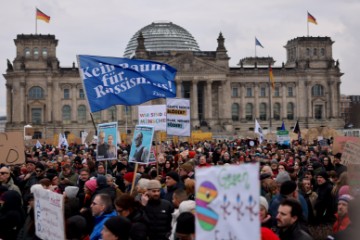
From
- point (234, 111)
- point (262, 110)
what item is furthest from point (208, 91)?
point (262, 110)

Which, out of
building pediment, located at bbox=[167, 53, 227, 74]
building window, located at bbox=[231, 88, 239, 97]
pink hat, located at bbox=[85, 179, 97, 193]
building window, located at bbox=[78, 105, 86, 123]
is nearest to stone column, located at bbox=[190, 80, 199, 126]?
building pediment, located at bbox=[167, 53, 227, 74]

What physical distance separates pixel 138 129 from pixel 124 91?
1.56 m

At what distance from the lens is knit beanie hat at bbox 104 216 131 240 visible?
6287 mm

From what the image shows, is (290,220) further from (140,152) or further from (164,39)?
(164,39)

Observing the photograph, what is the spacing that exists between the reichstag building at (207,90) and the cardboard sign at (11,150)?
6143 cm

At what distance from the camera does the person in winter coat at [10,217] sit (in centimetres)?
804

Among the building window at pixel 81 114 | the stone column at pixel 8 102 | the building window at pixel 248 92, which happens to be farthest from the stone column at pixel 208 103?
the stone column at pixel 8 102

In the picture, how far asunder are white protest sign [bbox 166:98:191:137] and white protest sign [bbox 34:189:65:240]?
8.93 meters

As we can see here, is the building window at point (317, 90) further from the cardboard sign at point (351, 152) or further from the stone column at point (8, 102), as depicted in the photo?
the cardboard sign at point (351, 152)

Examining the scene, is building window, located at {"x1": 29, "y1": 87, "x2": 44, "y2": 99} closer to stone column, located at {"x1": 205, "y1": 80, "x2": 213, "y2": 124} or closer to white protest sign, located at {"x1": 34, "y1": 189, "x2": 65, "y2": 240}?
stone column, located at {"x1": 205, "y1": 80, "x2": 213, "y2": 124}

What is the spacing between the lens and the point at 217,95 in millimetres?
81250

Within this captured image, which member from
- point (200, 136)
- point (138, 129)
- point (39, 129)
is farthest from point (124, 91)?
point (39, 129)

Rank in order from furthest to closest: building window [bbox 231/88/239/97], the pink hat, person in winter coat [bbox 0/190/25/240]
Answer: building window [bbox 231/88/239/97]
the pink hat
person in winter coat [bbox 0/190/25/240]

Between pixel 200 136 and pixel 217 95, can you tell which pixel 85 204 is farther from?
pixel 217 95
